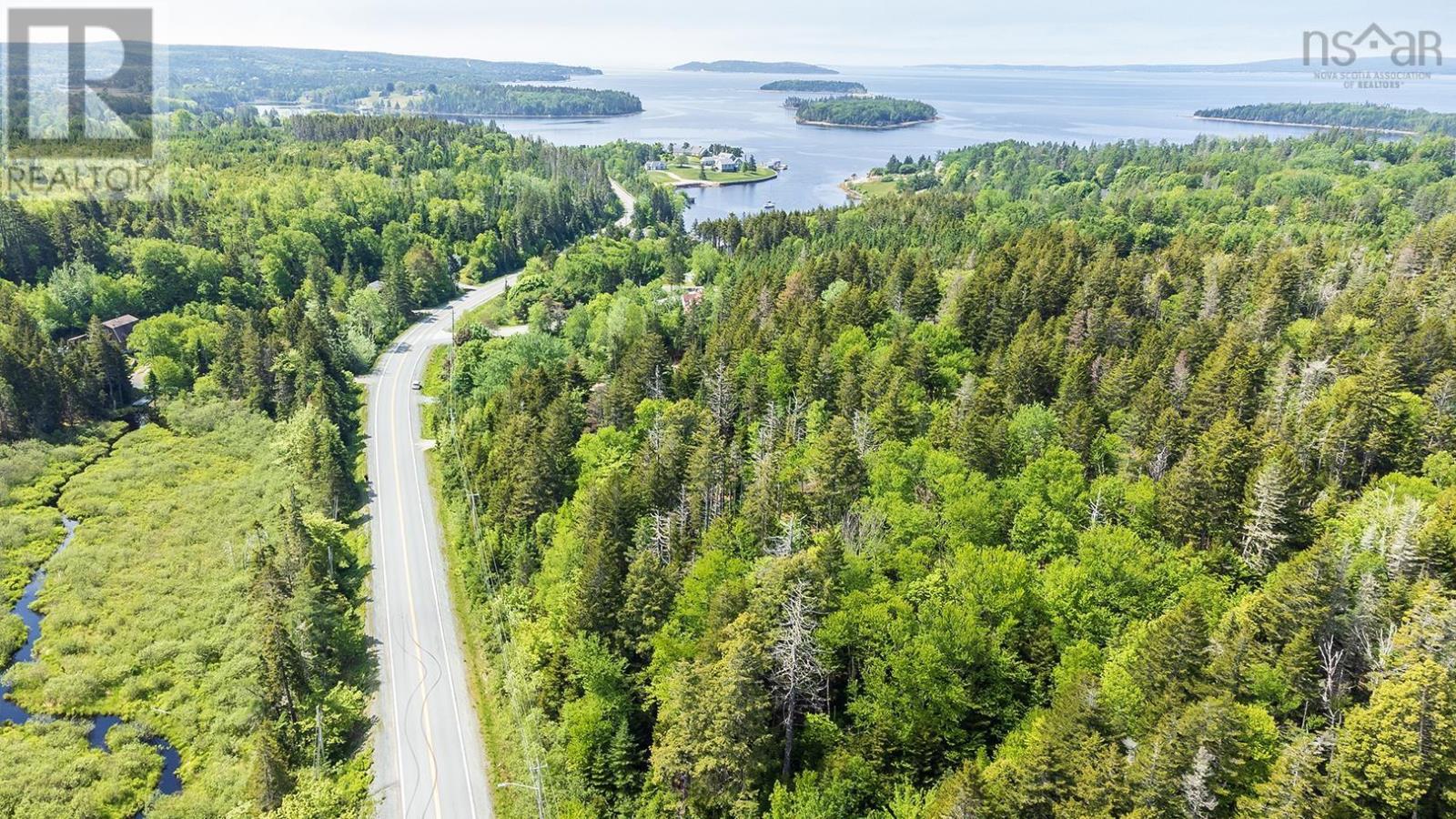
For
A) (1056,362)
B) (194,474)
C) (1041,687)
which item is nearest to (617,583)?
(1041,687)

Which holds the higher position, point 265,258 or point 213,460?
point 265,258

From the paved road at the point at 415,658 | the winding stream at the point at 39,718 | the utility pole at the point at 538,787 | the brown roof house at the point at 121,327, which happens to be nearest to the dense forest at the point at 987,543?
the utility pole at the point at 538,787

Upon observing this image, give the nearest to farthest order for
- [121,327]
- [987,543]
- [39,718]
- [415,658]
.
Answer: [987,543] → [39,718] → [415,658] → [121,327]

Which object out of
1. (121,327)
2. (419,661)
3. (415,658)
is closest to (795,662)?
(419,661)

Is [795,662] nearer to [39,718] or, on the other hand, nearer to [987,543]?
[987,543]

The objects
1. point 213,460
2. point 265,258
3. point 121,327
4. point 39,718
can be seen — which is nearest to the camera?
point 39,718

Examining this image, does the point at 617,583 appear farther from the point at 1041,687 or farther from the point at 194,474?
the point at 194,474
